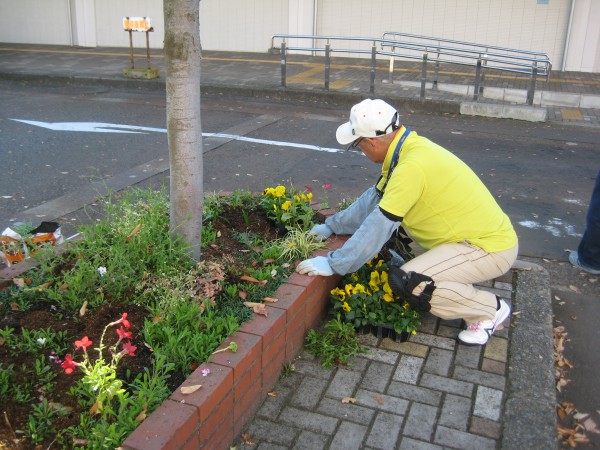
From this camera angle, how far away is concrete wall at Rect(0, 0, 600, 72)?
1420 centimetres

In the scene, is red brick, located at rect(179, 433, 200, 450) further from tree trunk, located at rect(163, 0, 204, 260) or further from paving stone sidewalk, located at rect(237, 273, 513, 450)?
tree trunk, located at rect(163, 0, 204, 260)

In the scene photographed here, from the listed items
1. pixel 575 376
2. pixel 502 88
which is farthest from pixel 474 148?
pixel 575 376

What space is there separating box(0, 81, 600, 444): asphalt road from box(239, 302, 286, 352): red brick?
1557 millimetres

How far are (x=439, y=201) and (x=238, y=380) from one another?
4.97 feet

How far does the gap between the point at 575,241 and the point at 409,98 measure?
6132 mm

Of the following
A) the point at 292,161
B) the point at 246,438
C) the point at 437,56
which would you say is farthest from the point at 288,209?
the point at 437,56

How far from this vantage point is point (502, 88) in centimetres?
1208

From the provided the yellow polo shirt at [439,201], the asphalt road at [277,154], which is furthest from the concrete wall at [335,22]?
the yellow polo shirt at [439,201]

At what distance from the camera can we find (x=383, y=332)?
12.4ft

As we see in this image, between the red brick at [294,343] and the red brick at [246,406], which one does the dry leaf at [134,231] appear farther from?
the red brick at [246,406]

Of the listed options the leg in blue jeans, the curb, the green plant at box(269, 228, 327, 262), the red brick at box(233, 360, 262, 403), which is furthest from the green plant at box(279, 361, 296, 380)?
the leg in blue jeans

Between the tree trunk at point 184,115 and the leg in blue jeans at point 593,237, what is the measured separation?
3011mm

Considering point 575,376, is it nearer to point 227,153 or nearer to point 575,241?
point 575,241

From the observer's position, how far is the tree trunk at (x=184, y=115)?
3.41m
